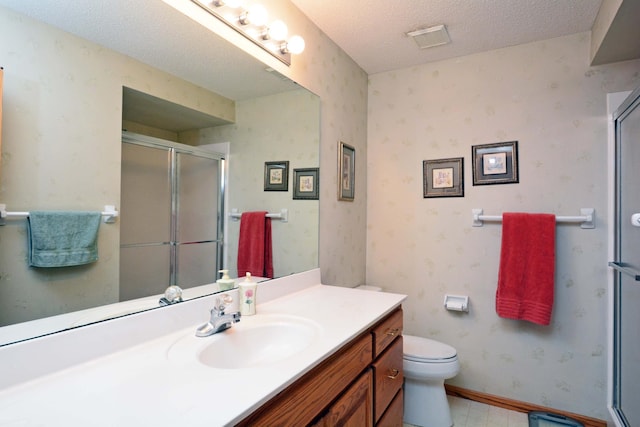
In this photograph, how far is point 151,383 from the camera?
75 centimetres

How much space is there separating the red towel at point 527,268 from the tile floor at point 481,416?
598mm

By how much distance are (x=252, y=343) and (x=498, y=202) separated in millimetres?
1751

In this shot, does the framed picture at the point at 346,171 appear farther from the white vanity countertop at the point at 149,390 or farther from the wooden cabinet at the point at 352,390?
the white vanity countertop at the point at 149,390

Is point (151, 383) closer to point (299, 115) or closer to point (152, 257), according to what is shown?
point (152, 257)

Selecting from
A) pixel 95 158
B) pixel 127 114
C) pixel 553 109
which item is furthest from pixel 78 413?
pixel 553 109

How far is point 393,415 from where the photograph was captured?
1.49 meters

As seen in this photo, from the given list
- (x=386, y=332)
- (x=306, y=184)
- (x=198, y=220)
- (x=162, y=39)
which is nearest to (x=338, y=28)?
(x=306, y=184)

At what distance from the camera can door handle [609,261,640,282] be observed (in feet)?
4.92

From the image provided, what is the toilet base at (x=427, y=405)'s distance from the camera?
1.86 meters

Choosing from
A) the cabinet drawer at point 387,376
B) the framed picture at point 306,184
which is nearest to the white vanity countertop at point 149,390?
the cabinet drawer at point 387,376

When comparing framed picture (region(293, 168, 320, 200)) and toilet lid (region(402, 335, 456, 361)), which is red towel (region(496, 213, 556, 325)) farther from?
framed picture (region(293, 168, 320, 200))

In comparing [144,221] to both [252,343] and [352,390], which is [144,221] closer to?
[252,343]

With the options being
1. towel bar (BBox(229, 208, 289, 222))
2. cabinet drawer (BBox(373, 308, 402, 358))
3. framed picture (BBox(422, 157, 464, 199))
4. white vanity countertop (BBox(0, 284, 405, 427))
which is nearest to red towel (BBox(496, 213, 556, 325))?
framed picture (BBox(422, 157, 464, 199))

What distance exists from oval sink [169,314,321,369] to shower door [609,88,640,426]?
4.82ft
